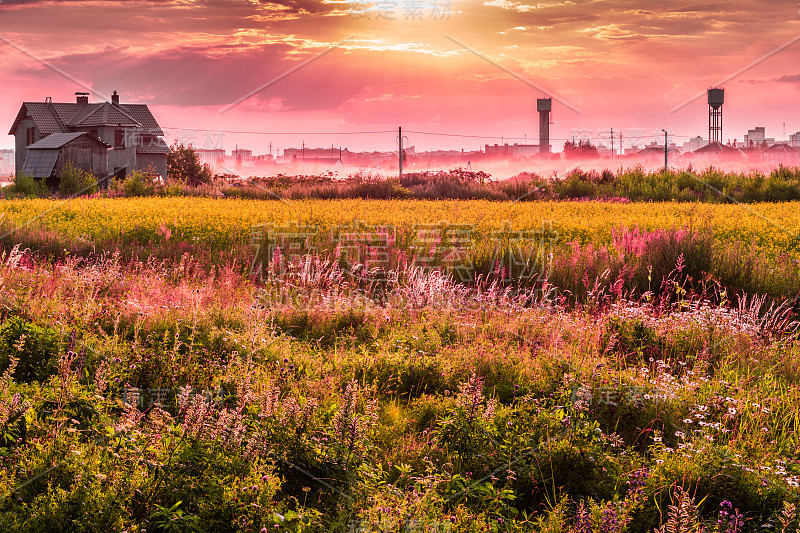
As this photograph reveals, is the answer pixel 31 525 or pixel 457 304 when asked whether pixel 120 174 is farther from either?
pixel 31 525

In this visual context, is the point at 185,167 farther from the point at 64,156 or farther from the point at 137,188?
the point at 137,188

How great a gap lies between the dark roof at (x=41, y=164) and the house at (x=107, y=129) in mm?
1674

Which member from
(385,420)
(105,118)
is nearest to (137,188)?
(105,118)

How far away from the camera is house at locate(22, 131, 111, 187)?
4491cm

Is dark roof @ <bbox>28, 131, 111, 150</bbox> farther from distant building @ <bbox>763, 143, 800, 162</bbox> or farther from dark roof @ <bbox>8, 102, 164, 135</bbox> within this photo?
distant building @ <bbox>763, 143, 800, 162</bbox>

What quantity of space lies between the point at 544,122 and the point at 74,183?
4642cm

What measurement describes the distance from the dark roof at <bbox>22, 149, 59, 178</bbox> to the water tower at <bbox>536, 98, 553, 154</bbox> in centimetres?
4432

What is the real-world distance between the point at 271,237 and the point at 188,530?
11.2 meters

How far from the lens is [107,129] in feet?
163

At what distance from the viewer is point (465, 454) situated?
524 cm

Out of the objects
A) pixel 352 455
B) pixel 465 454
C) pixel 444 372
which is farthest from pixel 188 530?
pixel 444 372

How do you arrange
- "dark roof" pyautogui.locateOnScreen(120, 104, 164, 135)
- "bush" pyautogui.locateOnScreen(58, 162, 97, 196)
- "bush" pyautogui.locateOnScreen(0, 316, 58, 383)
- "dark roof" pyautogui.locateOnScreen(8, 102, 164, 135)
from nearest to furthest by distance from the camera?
"bush" pyautogui.locateOnScreen(0, 316, 58, 383) → "bush" pyautogui.locateOnScreen(58, 162, 97, 196) → "dark roof" pyautogui.locateOnScreen(8, 102, 164, 135) → "dark roof" pyautogui.locateOnScreen(120, 104, 164, 135)

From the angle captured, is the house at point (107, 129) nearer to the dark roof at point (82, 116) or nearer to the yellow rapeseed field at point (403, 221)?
the dark roof at point (82, 116)

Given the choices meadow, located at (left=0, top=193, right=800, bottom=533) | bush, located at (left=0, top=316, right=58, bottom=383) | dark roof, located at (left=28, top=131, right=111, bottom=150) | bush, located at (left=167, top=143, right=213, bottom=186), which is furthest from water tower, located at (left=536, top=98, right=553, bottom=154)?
bush, located at (left=0, top=316, right=58, bottom=383)
